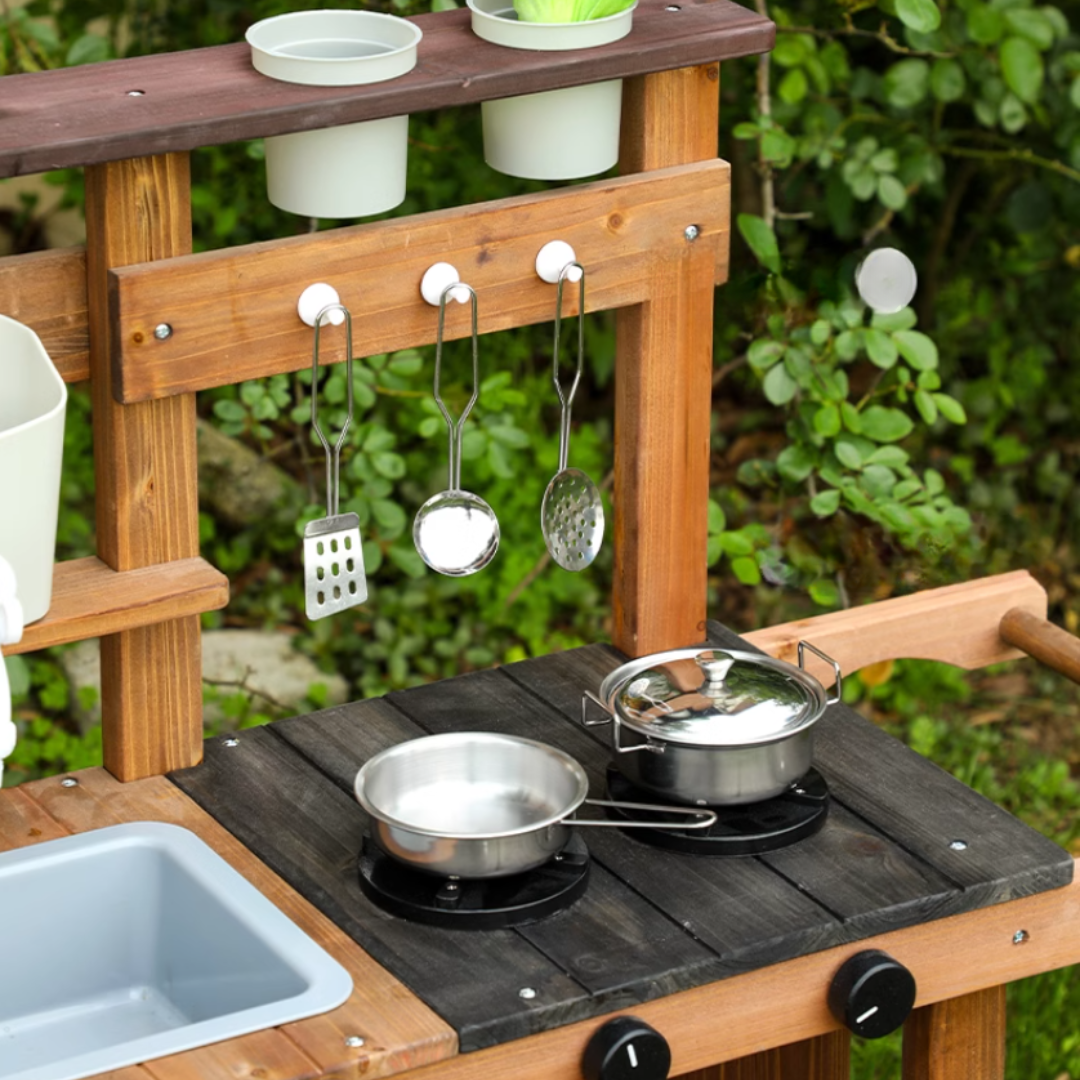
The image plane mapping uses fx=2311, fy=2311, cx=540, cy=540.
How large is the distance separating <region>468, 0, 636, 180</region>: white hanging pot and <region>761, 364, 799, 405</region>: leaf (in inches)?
34.8

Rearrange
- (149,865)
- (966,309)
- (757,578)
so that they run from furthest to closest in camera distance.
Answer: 1. (966,309)
2. (757,578)
3. (149,865)

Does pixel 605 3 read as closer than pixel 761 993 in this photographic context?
No

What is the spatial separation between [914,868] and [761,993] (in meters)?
0.22

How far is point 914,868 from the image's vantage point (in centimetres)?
232

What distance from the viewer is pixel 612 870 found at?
2307mm

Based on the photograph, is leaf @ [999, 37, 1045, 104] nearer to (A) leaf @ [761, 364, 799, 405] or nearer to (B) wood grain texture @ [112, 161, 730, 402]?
(A) leaf @ [761, 364, 799, 405]

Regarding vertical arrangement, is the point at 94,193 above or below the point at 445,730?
above

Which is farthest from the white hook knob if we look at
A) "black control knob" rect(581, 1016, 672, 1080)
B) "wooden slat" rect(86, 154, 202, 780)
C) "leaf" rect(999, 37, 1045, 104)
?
"leaf" rect(999, 37, 1045, 104)

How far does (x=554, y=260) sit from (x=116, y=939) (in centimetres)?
85

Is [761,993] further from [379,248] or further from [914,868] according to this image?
[379,248]

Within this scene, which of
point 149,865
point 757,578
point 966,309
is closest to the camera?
point 149,865

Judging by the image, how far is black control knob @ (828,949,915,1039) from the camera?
2.22 metres

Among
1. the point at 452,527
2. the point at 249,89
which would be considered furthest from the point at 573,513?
the point at 249,89

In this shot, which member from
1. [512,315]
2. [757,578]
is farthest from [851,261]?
[512,315]
